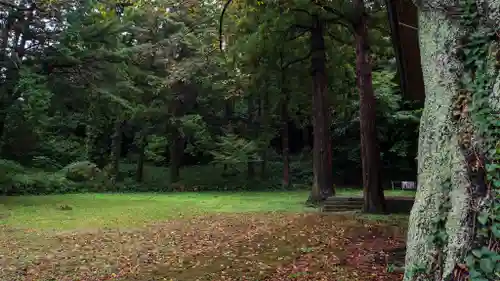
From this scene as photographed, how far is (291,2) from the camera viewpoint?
479 inches

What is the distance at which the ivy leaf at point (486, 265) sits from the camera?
2.78 m

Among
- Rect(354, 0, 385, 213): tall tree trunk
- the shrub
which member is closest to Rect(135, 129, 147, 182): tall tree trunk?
the shrub

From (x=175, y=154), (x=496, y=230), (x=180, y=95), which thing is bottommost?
(x=496, y=230)

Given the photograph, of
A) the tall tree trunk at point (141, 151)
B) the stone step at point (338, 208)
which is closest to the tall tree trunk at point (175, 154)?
the tall tree trunk at point (141, 151)

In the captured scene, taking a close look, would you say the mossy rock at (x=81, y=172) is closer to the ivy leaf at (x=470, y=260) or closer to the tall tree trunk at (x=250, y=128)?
the tall tree trunk at (x=250, y=128)

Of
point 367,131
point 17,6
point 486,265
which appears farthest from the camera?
point 17,6

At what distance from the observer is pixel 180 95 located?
78.2ft

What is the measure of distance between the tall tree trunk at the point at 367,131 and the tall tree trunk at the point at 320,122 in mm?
2687

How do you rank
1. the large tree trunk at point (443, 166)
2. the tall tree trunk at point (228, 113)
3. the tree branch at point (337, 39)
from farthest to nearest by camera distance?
the tall tree trunk at point (228, 113), the tree branch at point (337, 39), the large tree trunk at point (443, 166)

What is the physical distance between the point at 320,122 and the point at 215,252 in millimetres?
8100

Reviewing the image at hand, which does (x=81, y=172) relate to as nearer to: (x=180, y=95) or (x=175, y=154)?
(x=175, y=154)

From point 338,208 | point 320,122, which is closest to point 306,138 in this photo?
point 320,122

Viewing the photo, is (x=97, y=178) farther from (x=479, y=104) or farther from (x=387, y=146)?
(x=479, y=104)

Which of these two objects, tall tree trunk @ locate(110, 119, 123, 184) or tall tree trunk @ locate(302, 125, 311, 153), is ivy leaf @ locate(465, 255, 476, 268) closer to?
tall tree trunk @ locate(110, 119, 123, 184)
